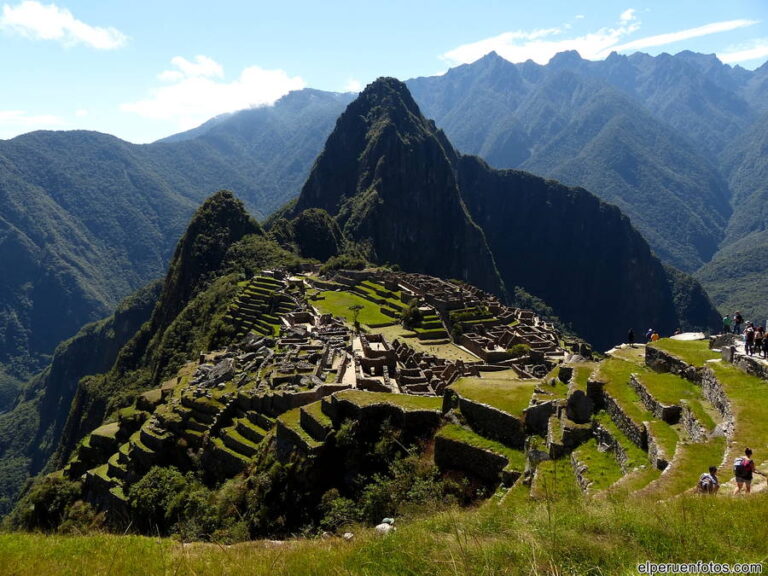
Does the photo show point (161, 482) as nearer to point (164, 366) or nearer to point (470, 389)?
point (470, 389)

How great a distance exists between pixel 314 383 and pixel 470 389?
11.1m

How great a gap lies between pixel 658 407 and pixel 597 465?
2.16m

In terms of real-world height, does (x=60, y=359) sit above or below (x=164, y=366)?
below

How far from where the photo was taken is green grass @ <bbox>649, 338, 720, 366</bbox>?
15.3 metres

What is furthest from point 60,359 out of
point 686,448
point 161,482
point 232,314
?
point 686,448

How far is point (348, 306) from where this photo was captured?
218 feet

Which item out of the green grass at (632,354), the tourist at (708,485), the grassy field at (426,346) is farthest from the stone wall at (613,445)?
the grassy field at (426,346)

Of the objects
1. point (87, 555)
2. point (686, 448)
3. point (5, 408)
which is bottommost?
point (5, 408)

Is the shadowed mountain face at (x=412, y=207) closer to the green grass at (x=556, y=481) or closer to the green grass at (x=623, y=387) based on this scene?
the green grass at (x=623, y=387)

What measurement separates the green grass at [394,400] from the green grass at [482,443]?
1609 millimetres

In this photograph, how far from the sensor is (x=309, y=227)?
134 m

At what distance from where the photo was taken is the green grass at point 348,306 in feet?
199

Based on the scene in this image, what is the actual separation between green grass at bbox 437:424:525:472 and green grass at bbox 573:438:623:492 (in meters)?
1.63

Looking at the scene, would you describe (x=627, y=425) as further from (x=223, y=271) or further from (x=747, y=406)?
(x=223, y=271)
